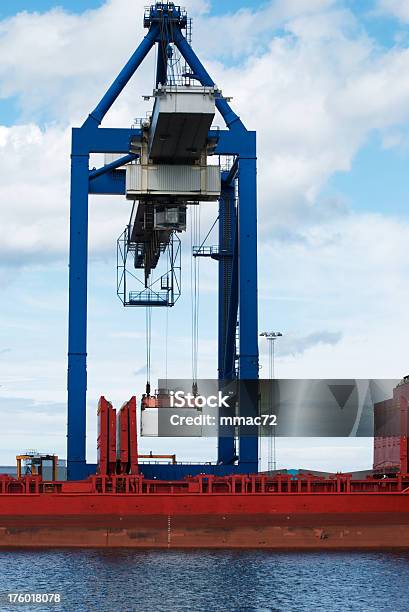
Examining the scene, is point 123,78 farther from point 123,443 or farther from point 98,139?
point 123,443

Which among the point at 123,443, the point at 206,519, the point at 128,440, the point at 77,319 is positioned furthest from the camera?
the point at 77,319

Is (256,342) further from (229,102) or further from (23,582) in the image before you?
(23,582)

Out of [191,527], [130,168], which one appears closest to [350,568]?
[191,527]

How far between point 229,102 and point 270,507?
1625 centimetres

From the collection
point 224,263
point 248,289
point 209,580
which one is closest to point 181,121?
point 248,289

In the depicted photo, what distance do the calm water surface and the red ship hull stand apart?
62cm

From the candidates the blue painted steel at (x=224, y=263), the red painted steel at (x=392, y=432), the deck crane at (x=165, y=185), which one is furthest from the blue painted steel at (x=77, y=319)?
the red painted steel at (x=392, y=432)

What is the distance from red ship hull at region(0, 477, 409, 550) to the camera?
44375 millimetres

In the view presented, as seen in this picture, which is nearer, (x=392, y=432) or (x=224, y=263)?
(x=392, y=432)

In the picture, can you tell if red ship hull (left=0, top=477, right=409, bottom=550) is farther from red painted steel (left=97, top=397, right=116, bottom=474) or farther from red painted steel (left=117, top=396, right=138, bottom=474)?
red painted steel (left=117, top=396, right=138, bottom=474)

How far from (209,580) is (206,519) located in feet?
20.5

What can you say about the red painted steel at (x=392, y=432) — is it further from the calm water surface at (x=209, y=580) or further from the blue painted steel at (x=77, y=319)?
the blue painted steel at (x=77, y=319)

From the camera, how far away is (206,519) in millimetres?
44344

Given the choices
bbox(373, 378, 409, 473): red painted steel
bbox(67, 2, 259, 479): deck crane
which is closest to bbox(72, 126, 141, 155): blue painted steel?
bbox(67, 2, 259, 479): deck crane
